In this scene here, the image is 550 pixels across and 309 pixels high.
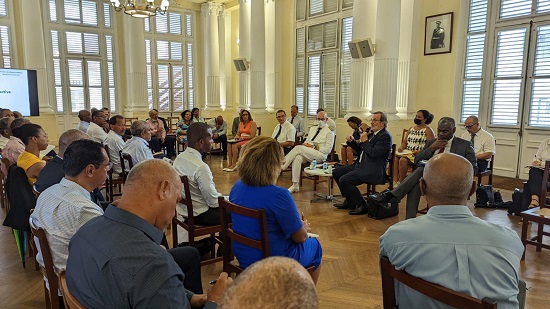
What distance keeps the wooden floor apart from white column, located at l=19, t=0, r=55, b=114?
6.45 metres

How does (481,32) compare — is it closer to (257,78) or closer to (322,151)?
(322,151)

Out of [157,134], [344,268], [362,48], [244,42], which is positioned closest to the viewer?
[344,268]

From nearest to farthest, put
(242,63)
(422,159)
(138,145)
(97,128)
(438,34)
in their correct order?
(422,159)
(138,145)
(97,128)
(438,34)
(242,63)

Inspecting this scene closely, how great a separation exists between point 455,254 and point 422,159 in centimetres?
330

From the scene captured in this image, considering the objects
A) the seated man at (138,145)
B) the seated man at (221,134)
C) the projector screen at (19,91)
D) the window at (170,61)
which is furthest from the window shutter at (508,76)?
the projector screen at (19,91)

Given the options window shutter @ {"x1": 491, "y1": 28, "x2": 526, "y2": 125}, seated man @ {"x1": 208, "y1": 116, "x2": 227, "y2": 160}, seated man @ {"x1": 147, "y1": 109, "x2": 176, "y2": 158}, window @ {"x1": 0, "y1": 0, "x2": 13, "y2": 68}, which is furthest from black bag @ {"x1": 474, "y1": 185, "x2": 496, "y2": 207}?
window @ {"x1": 0, "y1": 0, "x2": 13, "y2": 68}

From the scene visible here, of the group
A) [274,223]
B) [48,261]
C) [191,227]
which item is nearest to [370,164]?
[191,227]

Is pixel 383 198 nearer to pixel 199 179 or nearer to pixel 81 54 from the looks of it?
pixel 199 179

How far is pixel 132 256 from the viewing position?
47.6 inches

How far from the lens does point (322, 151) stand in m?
6.34

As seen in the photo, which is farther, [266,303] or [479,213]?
[479,213]

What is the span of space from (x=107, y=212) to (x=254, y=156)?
106cm

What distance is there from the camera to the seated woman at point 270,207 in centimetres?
219

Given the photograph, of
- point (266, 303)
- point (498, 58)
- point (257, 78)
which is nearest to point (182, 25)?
point (257, 78)
